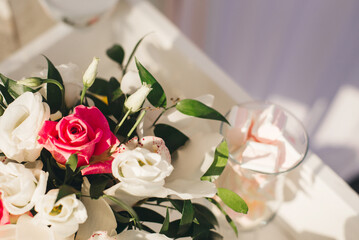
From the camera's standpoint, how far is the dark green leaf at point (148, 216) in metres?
A: 0.57

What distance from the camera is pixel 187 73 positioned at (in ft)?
2.85

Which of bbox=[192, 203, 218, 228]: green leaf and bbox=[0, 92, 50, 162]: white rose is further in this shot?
bbox=[192, 203, 218, 228]: green leaf

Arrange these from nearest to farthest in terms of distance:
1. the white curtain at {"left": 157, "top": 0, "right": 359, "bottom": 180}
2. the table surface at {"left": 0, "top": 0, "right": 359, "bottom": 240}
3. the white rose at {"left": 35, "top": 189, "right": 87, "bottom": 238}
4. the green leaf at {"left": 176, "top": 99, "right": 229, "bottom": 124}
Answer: the white rose at {"left": 35, "top": 189, "right": 87, "bottom": 238}
the green leaf at {"left": 176, "top": 99, "right": 229, "bottom": 124}
the table surface at {"left": 0, "top": 0, "right": 359, "bottom": 240}
the white curtain at {"left": 157, "top": 0, "right": 359, "bottom": 180}

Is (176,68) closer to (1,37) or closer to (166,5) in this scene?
(166,5)

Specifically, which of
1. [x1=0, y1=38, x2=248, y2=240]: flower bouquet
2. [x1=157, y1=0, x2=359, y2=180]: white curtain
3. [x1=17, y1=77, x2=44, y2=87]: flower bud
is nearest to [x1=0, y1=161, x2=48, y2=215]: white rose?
[x1=0, y1=38, x2=248, y2=240]: flower bouquet

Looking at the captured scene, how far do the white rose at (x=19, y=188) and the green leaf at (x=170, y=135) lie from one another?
0.18 metres

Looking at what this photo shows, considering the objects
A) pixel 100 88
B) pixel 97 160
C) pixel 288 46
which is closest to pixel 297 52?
pixel 288 46

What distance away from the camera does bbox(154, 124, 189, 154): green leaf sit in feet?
1.88

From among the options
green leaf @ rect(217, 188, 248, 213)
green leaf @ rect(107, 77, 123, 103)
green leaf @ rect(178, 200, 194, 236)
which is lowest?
green leaf @ rect(178, 200, 194, 236)

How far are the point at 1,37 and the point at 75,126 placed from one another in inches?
44.2

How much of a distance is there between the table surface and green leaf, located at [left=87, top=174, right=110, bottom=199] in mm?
221

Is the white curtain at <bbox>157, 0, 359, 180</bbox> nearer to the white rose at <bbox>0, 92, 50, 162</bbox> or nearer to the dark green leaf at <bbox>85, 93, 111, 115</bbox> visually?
the dark green leaf at <bbox>85, 93, 111, 115</bbox>

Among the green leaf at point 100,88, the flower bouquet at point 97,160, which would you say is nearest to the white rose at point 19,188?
the flower bouquet at point 97,160

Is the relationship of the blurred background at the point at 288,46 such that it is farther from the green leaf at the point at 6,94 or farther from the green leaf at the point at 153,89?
the green leaf at the point at 6,94
